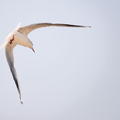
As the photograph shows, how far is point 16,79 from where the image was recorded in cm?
305

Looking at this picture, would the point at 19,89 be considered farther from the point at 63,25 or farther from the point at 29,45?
the point at 63,25

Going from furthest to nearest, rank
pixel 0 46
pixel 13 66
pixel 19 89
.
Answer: pixel 0 46 < pixel 13 66 < pixel 19 89

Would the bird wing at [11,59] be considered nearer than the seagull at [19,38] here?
Yes

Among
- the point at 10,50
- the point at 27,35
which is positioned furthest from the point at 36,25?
the point at 10,50

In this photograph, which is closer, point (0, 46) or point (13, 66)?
point (13, 66)

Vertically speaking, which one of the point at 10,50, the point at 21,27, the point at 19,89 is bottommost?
the point at 19,89

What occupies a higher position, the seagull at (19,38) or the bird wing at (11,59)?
the seagull at (19,38)

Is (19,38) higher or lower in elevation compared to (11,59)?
higher

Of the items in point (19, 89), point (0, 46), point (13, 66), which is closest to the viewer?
point (19, 89)

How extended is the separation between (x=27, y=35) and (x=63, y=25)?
40cm

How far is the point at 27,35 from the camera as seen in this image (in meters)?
3.48

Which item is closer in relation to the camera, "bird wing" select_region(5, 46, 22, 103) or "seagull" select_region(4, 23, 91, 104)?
"bird wing" select_region(5, 46, 22, 103)

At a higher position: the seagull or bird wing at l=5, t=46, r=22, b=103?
the seagull

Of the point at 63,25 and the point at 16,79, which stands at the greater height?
the point at 63,25
